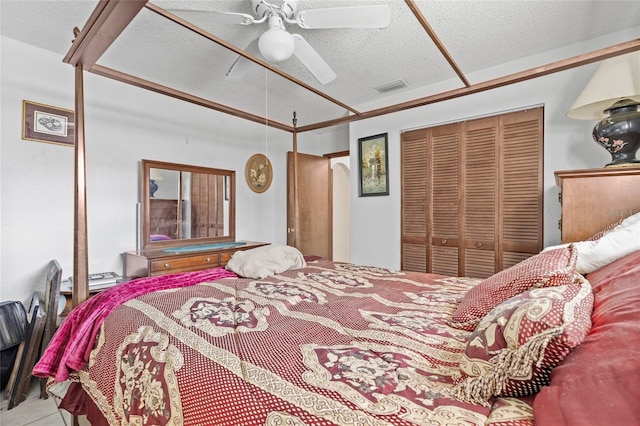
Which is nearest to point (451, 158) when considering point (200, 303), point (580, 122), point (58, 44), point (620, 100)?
point (580, 122)

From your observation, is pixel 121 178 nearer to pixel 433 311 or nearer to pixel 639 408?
pixel 433 311

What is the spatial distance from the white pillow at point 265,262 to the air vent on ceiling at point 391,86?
2123mm

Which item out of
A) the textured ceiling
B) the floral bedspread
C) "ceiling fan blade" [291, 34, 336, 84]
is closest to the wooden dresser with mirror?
the textured ceiling

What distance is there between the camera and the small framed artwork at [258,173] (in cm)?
401

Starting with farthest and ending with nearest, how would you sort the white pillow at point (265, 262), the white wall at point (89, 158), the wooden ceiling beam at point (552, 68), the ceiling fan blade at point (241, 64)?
the white wall at point (89, 158) → the ceiling fan blade at point (241, 64) → the white pillow at point (265, 262) → the wooden ceiling beam at point (552, 68)

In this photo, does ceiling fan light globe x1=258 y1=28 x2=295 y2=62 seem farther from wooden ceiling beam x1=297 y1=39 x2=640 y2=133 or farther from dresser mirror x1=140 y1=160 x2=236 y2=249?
dresser mirror x1=140 y1=160 x2=236 y2=249

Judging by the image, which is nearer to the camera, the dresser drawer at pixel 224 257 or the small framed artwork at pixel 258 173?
the dresser drawer at pixel 224 257

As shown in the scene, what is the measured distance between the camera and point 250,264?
206 centimetres

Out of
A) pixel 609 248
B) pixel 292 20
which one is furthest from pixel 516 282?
pixel 292 20

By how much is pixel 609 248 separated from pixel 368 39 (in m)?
2.05

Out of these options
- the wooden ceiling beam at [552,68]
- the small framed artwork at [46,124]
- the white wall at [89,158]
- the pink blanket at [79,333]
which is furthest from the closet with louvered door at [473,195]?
the small framed artwork at [46,124]

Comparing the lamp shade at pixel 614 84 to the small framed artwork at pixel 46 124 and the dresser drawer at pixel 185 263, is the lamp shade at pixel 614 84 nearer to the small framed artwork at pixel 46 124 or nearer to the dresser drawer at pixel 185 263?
the dresser drawer at pixel 185 263

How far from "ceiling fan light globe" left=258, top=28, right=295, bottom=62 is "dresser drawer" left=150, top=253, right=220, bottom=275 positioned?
206 centimetres

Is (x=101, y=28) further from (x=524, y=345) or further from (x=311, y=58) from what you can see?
(x=524, y=345)
